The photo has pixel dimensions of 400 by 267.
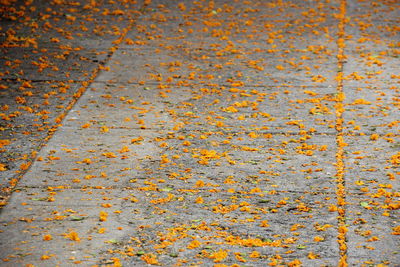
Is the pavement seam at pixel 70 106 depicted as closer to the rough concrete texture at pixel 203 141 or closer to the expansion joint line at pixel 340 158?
the rough concrete texture at pixel 203 141

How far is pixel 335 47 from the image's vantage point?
7641 millimetres

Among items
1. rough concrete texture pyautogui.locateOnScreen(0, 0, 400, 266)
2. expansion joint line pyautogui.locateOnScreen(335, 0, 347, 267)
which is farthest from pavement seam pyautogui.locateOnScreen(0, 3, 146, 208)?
expansion joint line pyautogui.locateOnScreen(335, 0, 347, 267)

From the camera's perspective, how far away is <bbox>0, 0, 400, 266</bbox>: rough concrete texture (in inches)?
161

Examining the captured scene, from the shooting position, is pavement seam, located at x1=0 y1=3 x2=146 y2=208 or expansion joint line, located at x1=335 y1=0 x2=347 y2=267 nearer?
expansion joint line, located at x1=335 y1=0 x2=347 y2=267

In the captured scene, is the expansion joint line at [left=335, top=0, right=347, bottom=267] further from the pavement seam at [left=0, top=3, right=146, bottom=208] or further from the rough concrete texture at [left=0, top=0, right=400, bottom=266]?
the pavement seam at [left=0, top=3, right=146, bottom=208]

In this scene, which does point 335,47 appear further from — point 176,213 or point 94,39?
point 176,213

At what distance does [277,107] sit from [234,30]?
8.02 feet

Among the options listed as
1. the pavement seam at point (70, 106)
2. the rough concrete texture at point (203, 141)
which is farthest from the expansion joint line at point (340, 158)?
the pavement seam at point (70, 106)

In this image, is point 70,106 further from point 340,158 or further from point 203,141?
point 340,158

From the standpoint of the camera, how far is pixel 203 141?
17.9ft

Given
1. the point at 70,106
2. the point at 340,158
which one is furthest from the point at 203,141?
the point at 70,106

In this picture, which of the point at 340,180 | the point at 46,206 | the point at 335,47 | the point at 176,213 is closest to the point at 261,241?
the point at 176,213

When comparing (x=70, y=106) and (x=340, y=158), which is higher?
(x=340, y=158)

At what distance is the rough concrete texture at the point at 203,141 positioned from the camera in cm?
408
